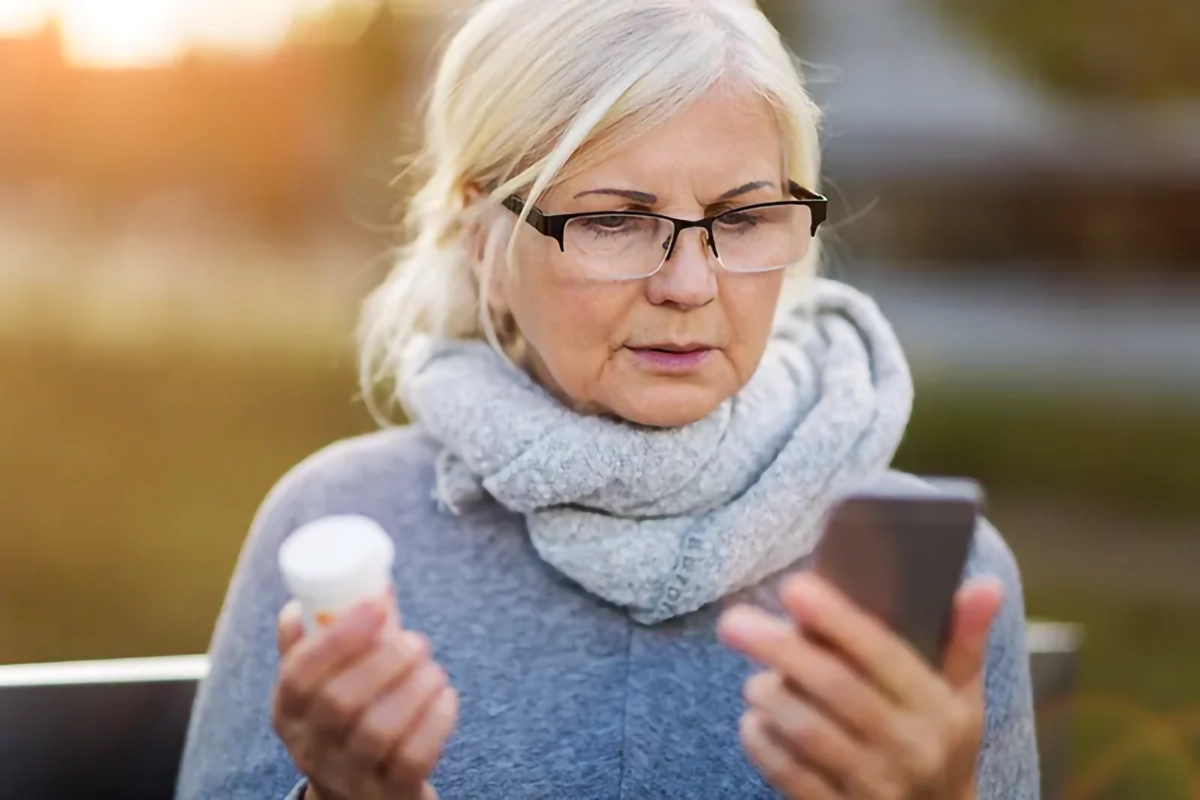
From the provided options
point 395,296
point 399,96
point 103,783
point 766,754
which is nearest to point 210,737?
point 103,783

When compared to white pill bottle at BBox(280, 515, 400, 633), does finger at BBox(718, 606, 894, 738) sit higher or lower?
lower

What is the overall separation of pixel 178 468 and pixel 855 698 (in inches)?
48.5

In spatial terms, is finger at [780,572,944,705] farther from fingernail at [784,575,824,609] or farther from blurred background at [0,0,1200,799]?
blurred background at [0,0,1200,799]

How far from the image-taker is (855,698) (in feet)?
1.76

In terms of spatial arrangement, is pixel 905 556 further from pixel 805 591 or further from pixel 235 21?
pixel 235 21

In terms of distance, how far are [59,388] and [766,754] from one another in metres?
1.31

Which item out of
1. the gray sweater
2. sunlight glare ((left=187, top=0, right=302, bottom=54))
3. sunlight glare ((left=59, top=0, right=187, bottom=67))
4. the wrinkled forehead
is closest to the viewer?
the wrinkled forehead

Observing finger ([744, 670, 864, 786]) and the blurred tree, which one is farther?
the blurred tree

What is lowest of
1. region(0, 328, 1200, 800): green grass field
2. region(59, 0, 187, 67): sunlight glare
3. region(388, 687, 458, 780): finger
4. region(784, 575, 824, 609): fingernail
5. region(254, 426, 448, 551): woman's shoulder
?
region(0, 328, 1200, 800): green grass field

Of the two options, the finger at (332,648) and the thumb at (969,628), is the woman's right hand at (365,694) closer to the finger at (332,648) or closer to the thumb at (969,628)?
the finger at (332,648)

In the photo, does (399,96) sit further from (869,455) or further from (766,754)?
(766,754)

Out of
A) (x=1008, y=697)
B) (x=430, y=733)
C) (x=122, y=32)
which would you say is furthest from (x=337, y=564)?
(x=122, y=32)

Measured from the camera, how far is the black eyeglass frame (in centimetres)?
69

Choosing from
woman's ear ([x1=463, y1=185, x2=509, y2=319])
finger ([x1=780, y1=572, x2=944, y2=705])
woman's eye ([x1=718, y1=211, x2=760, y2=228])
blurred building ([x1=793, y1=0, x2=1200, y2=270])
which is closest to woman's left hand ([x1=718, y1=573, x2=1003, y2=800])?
finger ([x1=780, y1=572, x2=944, y2=705])
